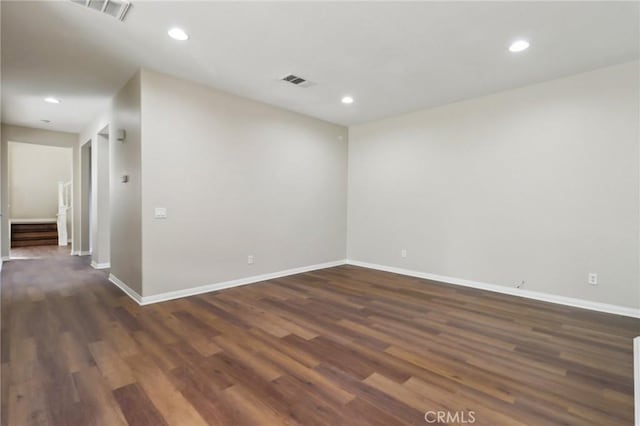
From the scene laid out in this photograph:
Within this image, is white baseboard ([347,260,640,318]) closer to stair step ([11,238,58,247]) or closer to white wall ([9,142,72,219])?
stair step ([11,238,58,247])

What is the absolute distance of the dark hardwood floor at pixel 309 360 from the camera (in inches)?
66.4

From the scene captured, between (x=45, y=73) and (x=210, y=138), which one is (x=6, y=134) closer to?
(x=45, y=73)

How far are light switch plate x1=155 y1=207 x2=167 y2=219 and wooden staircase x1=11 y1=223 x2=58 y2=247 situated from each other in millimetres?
7554

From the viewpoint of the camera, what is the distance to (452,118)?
4.57m

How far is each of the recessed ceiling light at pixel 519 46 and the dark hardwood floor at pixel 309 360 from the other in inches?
108

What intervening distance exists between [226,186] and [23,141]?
520 cm

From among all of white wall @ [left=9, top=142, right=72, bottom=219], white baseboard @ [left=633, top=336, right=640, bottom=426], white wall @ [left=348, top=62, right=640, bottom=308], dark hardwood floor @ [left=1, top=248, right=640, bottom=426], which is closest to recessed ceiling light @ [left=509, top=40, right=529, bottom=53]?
white wall @ [left=348, top=62, right=640, bottom=308]

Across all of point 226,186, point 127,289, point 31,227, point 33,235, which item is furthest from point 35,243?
point 226,186

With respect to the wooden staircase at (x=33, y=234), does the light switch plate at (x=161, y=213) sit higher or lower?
higher

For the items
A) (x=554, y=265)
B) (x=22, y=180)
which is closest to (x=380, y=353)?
(x=554, y=265)

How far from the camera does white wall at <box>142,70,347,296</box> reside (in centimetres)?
356

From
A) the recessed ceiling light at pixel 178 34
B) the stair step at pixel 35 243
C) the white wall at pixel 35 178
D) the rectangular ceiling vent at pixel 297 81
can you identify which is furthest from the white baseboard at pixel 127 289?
the white wall at pixel 35 178

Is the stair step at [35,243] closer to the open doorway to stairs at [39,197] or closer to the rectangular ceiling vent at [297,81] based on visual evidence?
the open doorway to stairs at [39,197]

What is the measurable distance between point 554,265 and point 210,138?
15.4 feet
